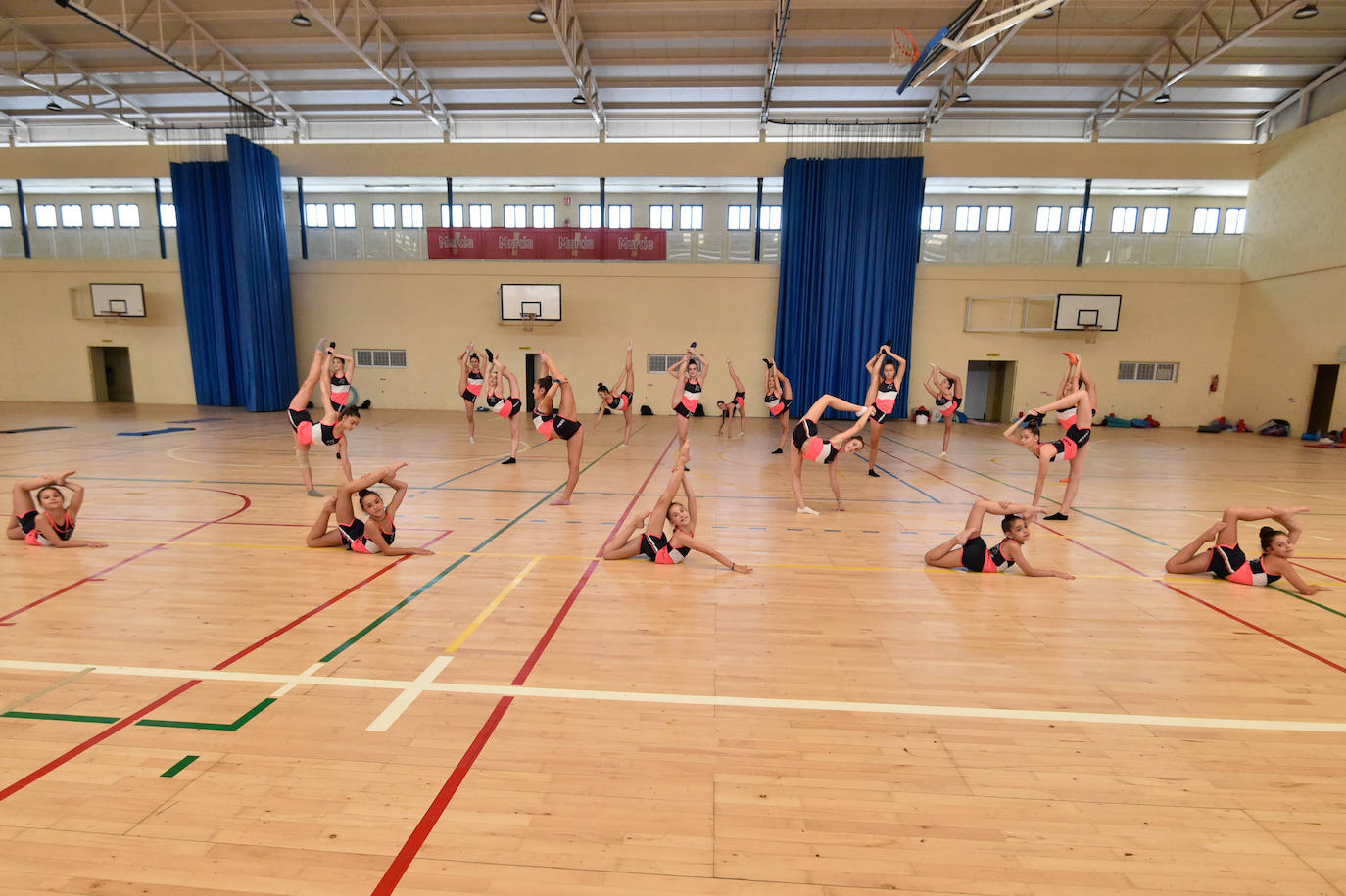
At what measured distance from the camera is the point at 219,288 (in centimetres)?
2394

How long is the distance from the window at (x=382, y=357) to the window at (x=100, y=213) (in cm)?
1389

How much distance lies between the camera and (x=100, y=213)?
27109 millimetres

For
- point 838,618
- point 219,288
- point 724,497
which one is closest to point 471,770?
point 838,618

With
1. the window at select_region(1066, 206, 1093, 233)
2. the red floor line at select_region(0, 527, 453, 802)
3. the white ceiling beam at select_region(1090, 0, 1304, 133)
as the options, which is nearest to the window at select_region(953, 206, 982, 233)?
the window at select_region(1066, 206, 1093, 233)

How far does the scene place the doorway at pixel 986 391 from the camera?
979 inches

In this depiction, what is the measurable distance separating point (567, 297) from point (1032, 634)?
21913 millimetres

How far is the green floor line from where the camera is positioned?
3.04 metres

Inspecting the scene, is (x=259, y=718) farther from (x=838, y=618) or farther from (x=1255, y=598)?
(x=1255, y=598)

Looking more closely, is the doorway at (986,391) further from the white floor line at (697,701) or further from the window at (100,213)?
the window at (100,213)

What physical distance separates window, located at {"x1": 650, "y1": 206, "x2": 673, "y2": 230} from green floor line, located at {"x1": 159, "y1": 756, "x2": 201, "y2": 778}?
26128 mm

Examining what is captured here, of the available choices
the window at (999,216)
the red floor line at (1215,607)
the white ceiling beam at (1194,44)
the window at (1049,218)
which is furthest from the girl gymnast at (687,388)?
the window at (1049,218)

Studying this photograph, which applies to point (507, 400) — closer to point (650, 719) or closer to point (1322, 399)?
point (650, 719)

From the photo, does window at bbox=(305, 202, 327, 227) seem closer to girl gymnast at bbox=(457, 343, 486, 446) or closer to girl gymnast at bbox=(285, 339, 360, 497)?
girl gymnast at bbox=(457, 343, 486, 446)

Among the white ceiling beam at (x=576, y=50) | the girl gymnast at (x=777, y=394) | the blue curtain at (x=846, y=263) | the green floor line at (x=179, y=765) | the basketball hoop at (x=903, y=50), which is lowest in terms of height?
the green floor line at (x=179, y=765)
